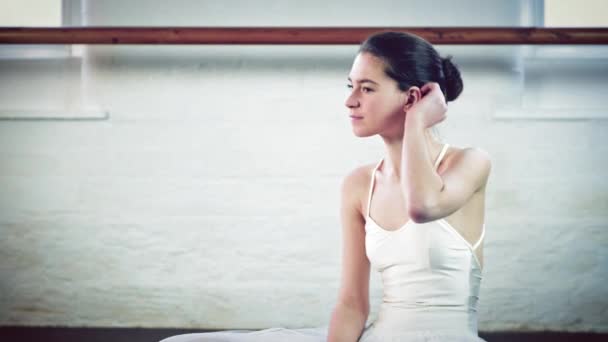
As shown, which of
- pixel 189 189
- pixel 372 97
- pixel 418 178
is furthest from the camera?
pixel 189 189

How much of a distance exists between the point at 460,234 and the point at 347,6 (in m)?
1.69

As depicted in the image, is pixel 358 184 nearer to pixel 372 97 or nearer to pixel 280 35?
pixel 372 97

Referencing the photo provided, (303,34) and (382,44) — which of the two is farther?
(303,34)

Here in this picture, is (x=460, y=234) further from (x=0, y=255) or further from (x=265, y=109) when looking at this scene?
(x=0, y=255)

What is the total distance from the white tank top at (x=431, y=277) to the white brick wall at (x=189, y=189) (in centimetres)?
145

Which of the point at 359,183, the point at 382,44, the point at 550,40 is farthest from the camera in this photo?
the point at 550,40

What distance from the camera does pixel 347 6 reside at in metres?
2.71

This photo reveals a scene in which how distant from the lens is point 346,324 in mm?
1233

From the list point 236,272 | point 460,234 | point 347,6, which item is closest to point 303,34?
point 347,6

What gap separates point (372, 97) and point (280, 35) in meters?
1.32

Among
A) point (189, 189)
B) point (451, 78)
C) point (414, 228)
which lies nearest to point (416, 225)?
point (414, 228)

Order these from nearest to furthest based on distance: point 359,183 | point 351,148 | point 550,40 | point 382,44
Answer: point 382,44 → point 359,183 → point 550,40 → point 351,148

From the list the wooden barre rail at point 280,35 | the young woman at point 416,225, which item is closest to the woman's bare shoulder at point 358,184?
the young woman at point 416,225

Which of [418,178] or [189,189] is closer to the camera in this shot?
[418,178]
